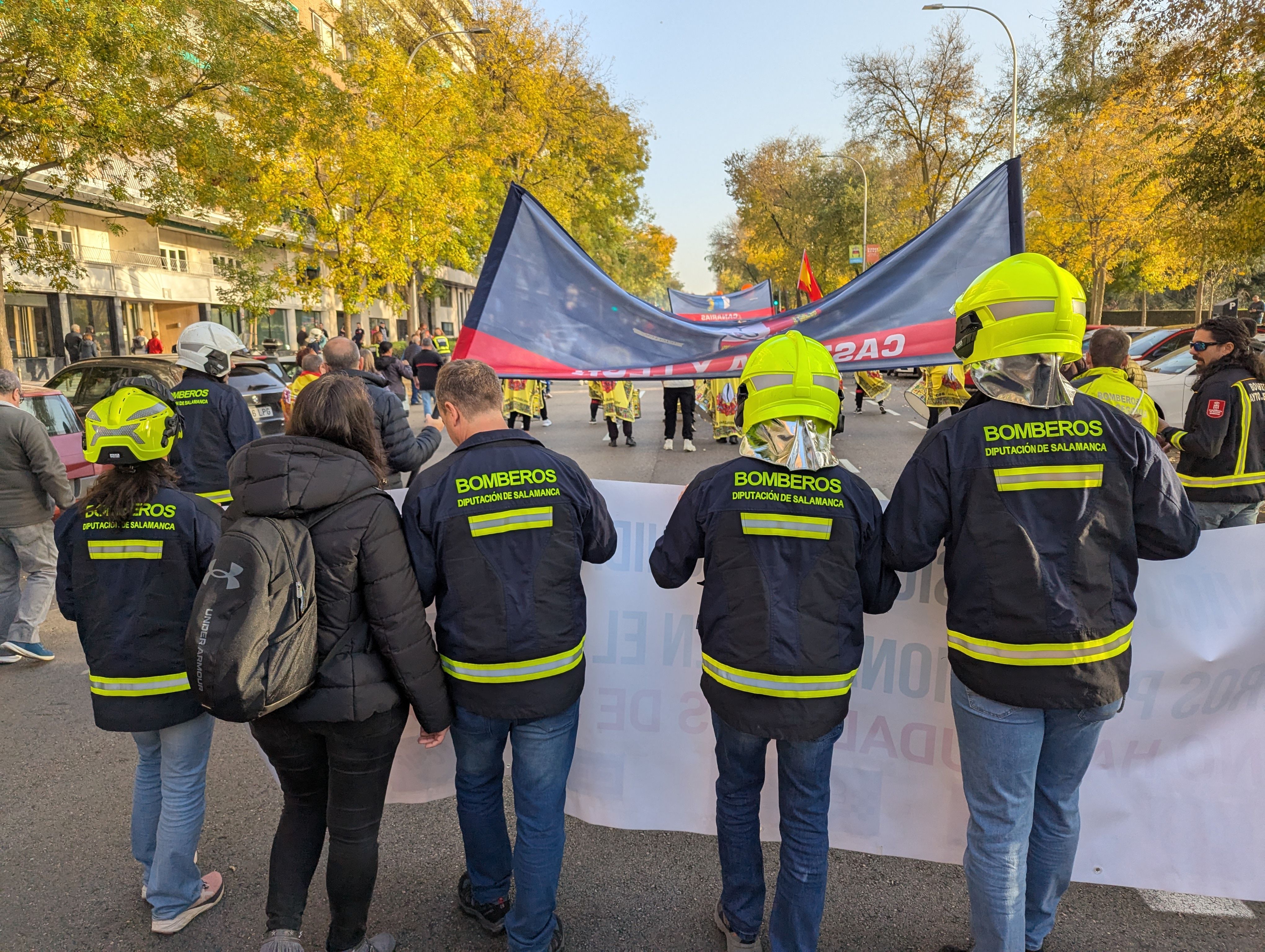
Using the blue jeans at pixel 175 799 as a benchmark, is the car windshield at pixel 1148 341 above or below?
above

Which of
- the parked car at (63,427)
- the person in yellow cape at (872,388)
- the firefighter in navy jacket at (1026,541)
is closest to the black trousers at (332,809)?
the firefighter in navy jacket at (1026,541)

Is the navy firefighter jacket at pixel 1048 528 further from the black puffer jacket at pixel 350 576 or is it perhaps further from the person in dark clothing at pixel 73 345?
the person in dark clothing at pixel 73 345

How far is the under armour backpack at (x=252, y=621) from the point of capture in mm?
2010

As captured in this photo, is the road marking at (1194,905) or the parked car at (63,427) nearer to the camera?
the road marking at (1194,905)

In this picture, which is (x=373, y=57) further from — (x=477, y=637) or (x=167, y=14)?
(x=477, y=637)

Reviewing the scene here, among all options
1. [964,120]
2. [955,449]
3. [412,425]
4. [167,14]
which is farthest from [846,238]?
[955,449]

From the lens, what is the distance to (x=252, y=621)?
2012mm

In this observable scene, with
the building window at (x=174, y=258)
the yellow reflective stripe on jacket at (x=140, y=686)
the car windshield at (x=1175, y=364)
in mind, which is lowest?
the yellow reflective stripe on jacket at (x=140, y=686)

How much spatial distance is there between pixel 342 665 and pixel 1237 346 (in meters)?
4.83

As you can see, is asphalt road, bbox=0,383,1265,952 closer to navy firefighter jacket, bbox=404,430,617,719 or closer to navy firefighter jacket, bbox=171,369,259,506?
navy firefighter jacket, bbox=404,430,617,719

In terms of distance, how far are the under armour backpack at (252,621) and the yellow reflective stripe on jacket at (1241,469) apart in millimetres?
4573

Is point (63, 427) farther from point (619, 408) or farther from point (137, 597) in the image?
point (619, 408)

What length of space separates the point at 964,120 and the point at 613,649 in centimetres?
3344

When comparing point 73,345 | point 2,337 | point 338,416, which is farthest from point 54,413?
point 73,345
